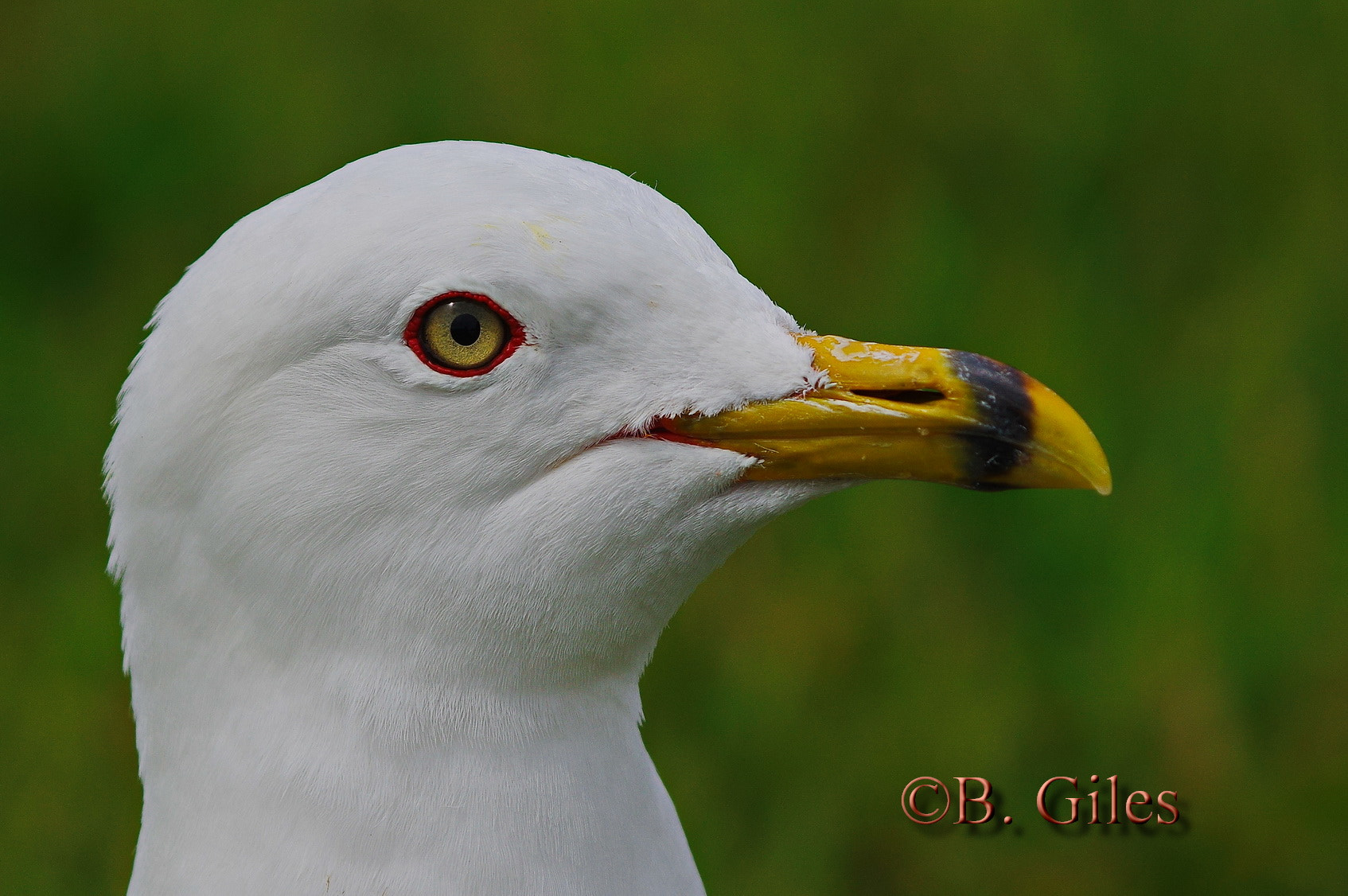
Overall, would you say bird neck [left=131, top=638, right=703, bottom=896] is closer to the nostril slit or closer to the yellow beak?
the yellow beak

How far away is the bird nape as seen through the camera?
265 centimetres

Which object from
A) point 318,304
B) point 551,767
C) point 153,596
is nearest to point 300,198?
point 318,304

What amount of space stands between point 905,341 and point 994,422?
393cm

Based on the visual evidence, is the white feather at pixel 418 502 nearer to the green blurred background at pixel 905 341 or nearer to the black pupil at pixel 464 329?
the black pupil at pixel 464 329

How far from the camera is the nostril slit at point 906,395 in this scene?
2.77 metres

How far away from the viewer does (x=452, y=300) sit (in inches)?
104

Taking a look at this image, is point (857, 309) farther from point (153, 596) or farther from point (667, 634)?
point (153, 596)

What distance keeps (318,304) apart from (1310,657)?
4488 mm

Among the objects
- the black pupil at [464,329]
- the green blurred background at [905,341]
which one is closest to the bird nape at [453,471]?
the black pupil at [464,329]

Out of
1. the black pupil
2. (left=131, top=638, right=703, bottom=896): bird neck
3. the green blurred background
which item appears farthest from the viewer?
the green blurred background

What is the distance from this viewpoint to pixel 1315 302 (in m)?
7.05

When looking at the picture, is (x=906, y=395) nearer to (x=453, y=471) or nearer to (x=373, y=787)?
(x=453, y=471)

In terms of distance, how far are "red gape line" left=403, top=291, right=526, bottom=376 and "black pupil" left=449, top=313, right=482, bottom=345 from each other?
0.11 feet

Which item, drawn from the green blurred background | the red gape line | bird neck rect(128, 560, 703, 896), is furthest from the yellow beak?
the green blurred background
